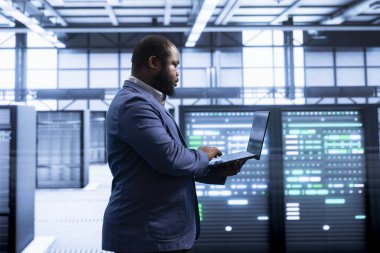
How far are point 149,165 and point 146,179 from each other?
47 millimetres

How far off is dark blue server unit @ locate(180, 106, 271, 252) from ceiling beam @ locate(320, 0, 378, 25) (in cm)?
911

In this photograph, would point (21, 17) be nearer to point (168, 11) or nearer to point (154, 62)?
point (168, 11)

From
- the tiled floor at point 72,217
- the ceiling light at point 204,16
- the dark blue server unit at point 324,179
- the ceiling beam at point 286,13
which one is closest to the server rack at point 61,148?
the tiled floor at point 72,217

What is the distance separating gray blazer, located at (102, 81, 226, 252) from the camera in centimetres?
136

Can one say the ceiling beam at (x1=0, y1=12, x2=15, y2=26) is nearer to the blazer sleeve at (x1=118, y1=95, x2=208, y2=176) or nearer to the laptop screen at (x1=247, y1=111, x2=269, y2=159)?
the laptop screen at (x1=247, y1=111, x2=269, y2=159)

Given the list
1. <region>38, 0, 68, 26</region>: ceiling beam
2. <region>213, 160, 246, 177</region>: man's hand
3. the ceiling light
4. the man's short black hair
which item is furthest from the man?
<region>38, 0, 68, 26</region>: ceiling beam

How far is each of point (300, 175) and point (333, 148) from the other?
12.4 inches

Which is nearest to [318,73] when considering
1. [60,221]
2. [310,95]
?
[310,95]

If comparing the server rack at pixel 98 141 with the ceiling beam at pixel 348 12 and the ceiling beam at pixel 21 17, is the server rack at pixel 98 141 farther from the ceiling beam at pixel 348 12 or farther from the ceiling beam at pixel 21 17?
the ceiling beam at pixel 348 12

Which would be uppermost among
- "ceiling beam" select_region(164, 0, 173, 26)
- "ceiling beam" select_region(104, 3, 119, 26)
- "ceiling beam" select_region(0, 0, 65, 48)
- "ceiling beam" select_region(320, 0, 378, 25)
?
"ceiling beam" select_region(104, 3, 119, 26)

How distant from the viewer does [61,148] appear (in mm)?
7824

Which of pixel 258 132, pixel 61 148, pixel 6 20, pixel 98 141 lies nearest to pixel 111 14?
pixel 6 20

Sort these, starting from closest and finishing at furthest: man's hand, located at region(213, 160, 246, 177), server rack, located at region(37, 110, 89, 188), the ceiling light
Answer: man's hand, located at region(213, 160, 246, 177) → server rack, located at region(37, 110, 89, 188) → the ceiling light

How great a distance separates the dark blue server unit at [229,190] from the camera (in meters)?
3.18
